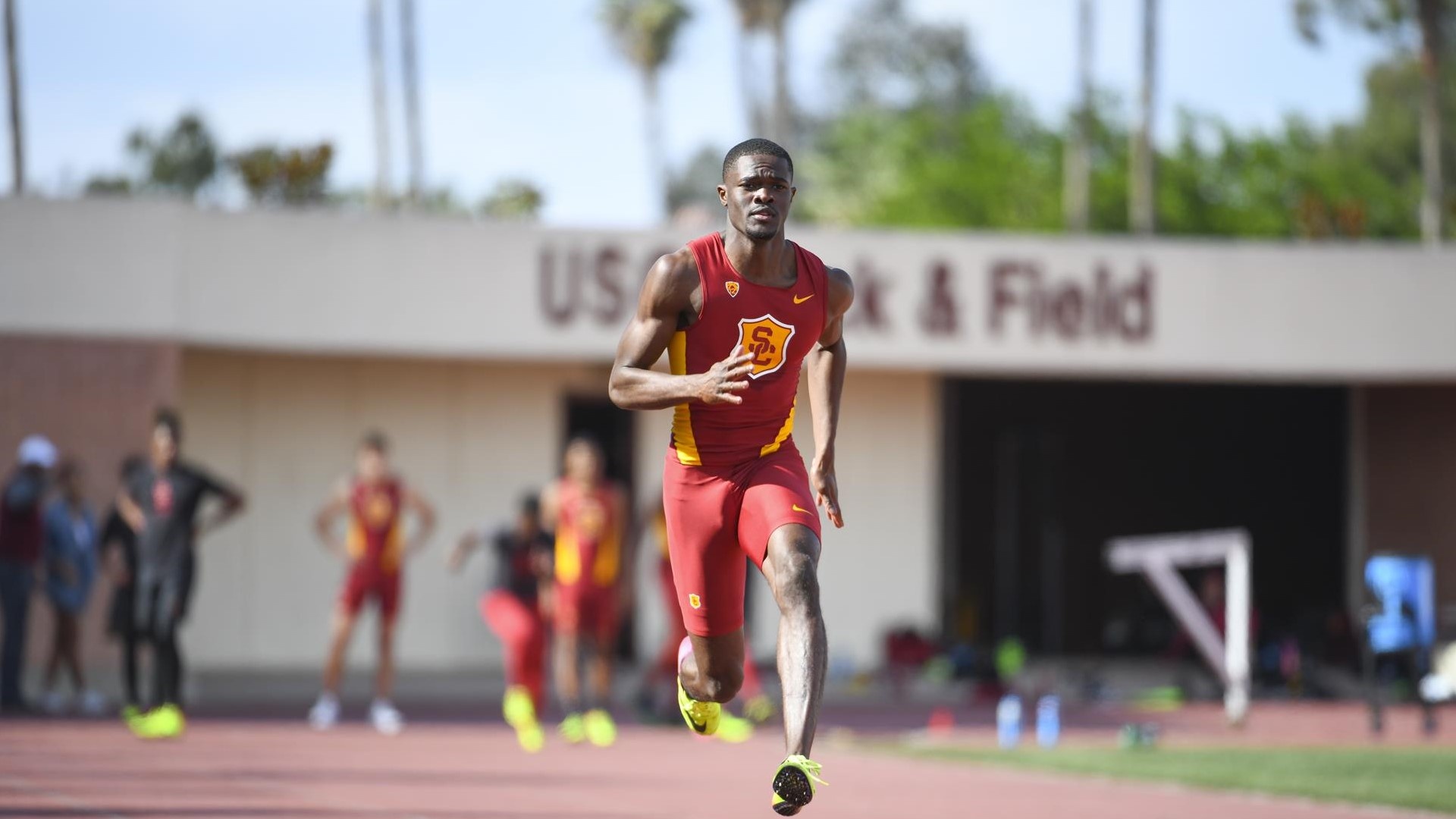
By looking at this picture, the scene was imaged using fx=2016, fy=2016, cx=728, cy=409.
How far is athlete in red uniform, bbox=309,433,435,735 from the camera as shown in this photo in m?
16.4

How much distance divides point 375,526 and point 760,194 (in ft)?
31.3

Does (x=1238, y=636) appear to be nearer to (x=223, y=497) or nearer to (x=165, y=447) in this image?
(x=223, y=497)

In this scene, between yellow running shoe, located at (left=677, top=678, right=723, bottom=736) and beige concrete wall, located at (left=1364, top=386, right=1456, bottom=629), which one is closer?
yellow running shoe, located at (left=677, top=678, right=723, bottom=736)

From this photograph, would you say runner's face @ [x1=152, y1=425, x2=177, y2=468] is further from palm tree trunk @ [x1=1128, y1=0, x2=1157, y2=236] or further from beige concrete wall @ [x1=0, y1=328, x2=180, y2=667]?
palm tree trunk @ [x1=1128, y1=0, x2=1157, y2=236]

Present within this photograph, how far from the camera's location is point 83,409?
2011 centimetres

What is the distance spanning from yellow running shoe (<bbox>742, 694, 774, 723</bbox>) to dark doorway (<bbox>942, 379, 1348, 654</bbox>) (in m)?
10.7

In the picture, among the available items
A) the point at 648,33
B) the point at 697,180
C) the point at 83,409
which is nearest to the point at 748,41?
the point at 648,33

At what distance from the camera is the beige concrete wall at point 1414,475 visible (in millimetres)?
26891

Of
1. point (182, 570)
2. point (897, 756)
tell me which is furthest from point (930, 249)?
point (182, 570)

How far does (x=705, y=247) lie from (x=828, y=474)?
1067 millimetres

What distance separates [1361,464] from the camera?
27.5 m

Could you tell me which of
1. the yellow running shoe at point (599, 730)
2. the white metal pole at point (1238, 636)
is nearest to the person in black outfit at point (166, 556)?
the yellow running shoe at point (599, 730)

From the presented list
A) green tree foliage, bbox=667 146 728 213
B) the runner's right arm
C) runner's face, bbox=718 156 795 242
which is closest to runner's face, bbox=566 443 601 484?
the runner's right arm

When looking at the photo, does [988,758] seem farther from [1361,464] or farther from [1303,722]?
[1361,464]
